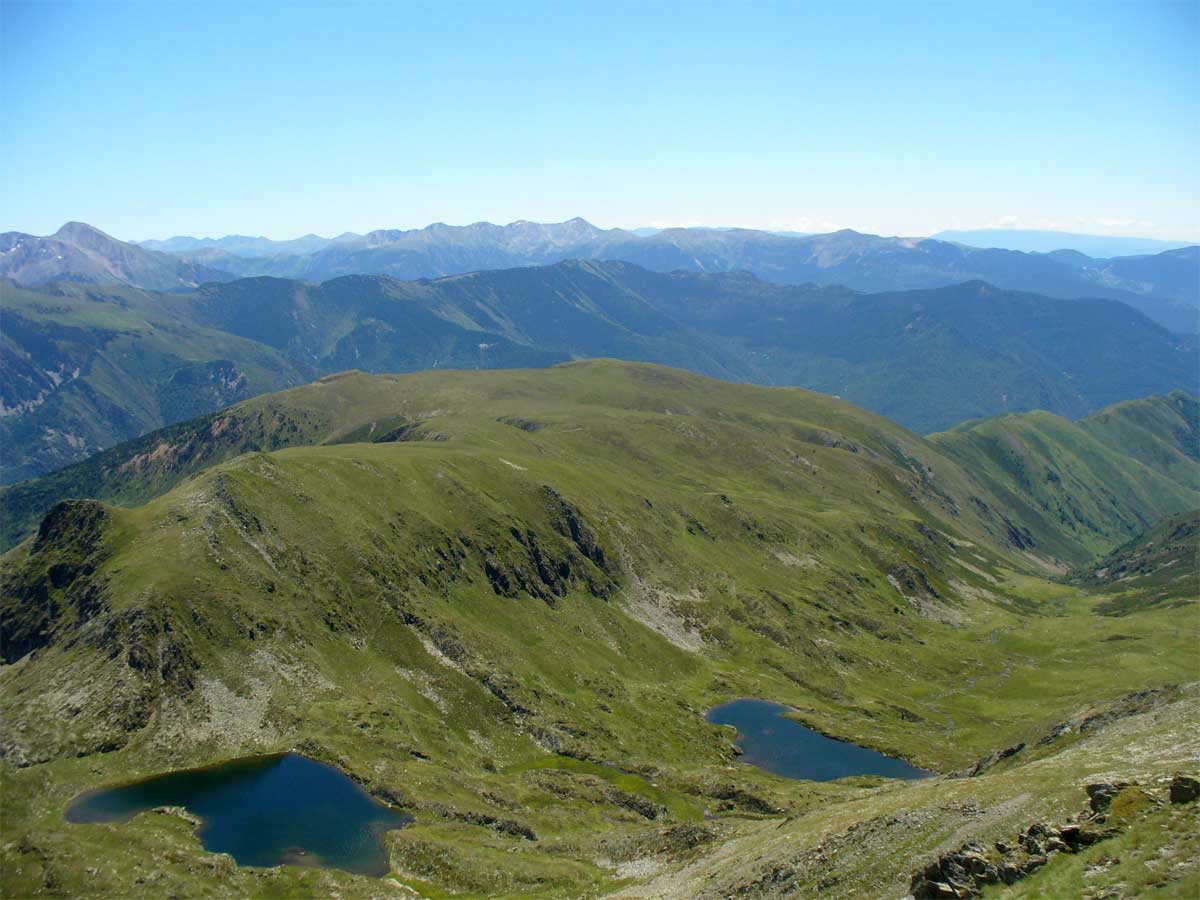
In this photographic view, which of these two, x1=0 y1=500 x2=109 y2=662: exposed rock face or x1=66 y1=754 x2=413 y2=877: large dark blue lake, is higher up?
x1=0 y1=500 x2=109 y2=662: exposed rock face

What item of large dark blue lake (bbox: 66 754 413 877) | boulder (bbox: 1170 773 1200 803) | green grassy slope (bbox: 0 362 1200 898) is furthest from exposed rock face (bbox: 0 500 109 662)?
boulder (bbox: 1170 773 1200 803)

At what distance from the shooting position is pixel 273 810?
107 m

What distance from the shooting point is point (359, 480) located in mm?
199375

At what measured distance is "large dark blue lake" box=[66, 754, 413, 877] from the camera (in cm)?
9844

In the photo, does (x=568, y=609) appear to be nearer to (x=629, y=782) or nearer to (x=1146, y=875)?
(x=629, y=782)

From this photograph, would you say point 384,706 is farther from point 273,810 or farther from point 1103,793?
point 1103,793

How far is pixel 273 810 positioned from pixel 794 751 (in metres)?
99.2

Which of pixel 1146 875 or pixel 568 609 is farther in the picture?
pixel 568 609

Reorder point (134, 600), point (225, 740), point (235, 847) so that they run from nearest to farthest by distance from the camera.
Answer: point (235, 847) < point (225, 740) < point (134, 600)

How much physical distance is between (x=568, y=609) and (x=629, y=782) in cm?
6703

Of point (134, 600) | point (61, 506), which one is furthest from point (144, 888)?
point (61, 506)

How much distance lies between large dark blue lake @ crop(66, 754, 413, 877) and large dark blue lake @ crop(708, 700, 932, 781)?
3047 inches

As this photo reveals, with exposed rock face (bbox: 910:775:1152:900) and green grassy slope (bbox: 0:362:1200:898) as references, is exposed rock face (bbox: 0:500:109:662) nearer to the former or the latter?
green grassy slope (bbox: 0:362:1200:898)

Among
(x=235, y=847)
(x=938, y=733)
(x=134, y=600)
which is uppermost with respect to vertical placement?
(x=134, y=600)
